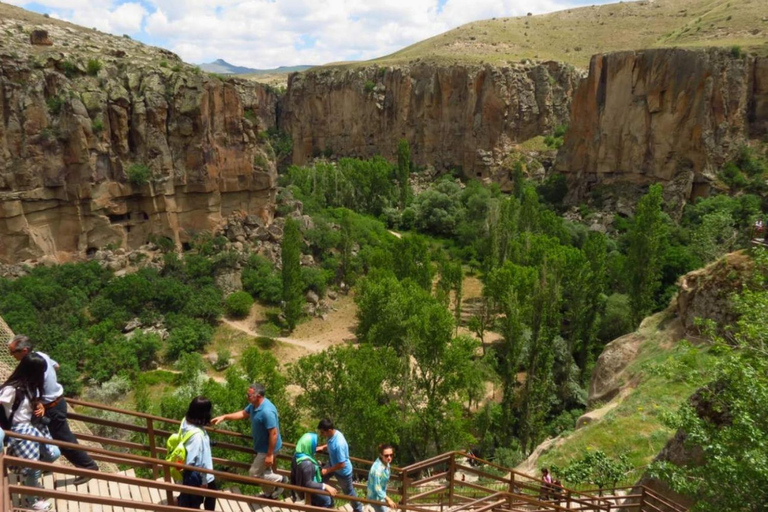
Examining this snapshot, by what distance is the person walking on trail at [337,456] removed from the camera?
25.0 feet

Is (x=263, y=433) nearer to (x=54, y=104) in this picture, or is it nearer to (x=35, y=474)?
(x=35, y=474)

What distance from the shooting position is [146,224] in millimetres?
35531

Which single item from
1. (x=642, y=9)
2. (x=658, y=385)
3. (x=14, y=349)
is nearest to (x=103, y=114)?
(x=14, y=349)

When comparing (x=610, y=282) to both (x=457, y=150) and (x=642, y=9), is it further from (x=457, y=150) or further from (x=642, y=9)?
(x=642, y=9)

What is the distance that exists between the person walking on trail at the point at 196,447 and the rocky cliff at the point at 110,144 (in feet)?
96.8

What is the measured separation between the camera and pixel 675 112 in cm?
4791

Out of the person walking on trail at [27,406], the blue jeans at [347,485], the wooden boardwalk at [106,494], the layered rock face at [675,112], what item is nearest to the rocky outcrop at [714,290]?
the blue jeans at [347,485]

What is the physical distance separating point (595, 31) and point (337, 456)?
3923 inches

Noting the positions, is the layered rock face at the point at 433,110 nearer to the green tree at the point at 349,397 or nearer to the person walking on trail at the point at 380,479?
the green tree at the point at 349,397

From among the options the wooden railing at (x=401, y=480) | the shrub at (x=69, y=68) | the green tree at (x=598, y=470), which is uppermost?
the shrub at (x=69, y=68)

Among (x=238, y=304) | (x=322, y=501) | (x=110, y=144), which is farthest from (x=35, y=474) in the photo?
(x=110, y=144)

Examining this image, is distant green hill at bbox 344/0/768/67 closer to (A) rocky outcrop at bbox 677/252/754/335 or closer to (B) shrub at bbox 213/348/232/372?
(A) rocky outcrop at bbox 677/252/754/335

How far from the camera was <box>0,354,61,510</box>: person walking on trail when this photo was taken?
20.7 ft

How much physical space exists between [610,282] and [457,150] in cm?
3676
